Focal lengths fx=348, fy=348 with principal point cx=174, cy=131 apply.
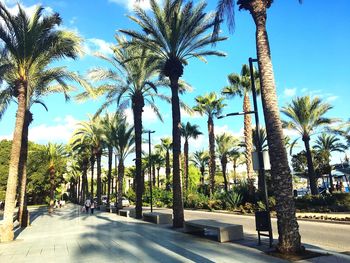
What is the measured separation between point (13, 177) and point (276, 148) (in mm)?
11022

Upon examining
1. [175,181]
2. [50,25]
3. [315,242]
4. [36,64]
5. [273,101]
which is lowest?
[315,242]

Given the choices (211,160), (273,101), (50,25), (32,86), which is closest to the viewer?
(273,101)

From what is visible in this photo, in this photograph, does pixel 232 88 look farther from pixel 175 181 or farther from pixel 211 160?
pixel 175 181

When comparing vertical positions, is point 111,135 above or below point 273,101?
above

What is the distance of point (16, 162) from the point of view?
14.9m

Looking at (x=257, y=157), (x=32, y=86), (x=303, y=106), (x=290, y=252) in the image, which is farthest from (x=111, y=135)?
(x=290, y=252)

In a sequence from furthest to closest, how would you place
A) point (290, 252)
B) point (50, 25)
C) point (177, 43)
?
point (177, 43)
point (50, 25)
point (290, 252)

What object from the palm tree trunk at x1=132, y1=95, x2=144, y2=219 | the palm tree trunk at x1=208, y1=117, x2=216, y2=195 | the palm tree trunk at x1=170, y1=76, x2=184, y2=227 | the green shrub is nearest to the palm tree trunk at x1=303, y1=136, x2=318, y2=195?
the green shrub

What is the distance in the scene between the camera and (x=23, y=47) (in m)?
15.8

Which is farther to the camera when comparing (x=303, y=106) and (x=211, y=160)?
(x=211, y=160)

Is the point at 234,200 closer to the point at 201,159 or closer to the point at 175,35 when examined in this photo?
the point at 175,35

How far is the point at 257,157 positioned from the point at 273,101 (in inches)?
84.8

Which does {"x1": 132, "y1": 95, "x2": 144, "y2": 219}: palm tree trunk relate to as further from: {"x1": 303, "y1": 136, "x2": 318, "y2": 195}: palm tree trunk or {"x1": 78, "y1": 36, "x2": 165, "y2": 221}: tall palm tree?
{"x1": 303, "y1": 136, "x2": 318, "y2": 195}: palm tree trunk

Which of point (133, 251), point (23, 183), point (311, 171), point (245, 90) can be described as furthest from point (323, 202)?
point (23, 183)
